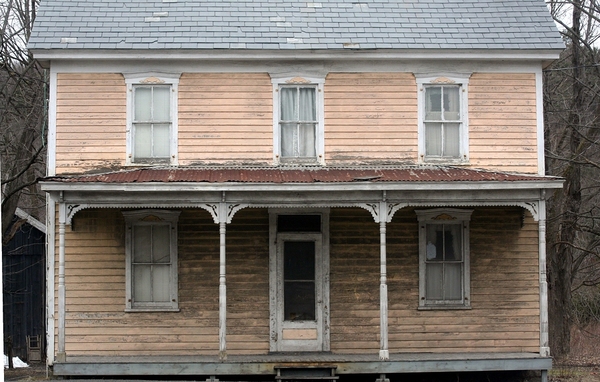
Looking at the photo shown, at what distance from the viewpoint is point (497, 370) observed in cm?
1342

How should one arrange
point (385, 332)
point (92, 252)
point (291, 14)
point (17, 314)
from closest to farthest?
point (385, 332), point (92, 252), point (291, 14), point (17, 314)

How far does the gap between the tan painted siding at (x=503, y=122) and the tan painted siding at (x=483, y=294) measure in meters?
0.93

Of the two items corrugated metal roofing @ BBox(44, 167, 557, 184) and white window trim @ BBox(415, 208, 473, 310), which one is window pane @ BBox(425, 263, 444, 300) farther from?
corrugated metal roofing @ BBox(44, 167, 557, 184)

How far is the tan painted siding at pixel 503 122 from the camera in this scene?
14.6m

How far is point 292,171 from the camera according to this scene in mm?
14133

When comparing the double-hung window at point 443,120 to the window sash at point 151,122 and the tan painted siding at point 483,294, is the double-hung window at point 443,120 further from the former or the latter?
the window sash at point 151,122

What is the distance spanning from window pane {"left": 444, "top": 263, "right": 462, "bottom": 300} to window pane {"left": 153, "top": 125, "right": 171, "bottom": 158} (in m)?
5.56

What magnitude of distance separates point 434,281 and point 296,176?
332cm

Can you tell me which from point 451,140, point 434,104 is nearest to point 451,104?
point 434,104

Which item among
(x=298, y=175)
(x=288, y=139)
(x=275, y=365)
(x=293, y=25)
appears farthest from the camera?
(x=293, y=25)

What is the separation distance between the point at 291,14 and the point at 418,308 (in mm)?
6185

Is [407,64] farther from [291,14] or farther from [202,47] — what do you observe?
[202,47]

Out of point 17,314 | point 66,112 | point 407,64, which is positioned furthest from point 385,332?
point 17,314

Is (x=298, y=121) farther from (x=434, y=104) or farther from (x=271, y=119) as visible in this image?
(x=434, y=104)
